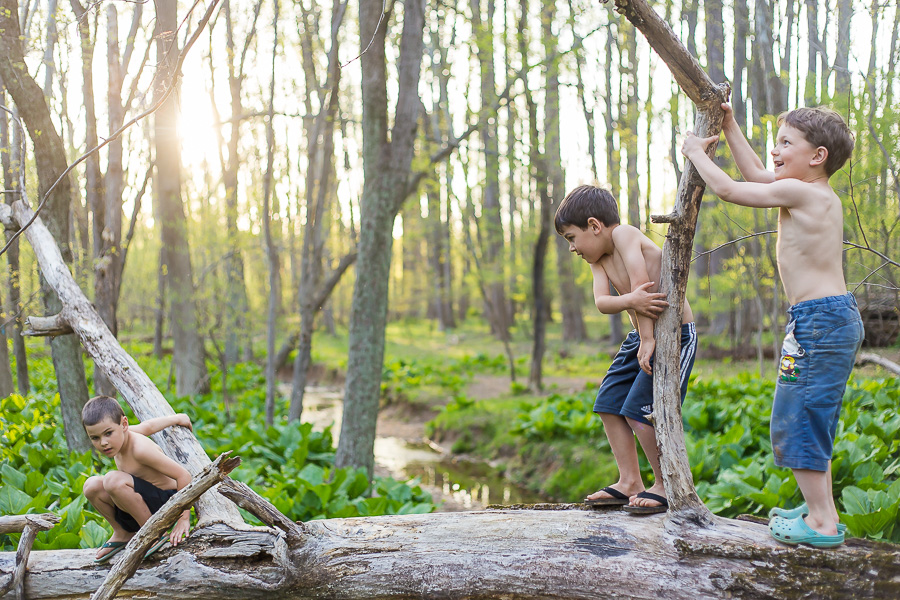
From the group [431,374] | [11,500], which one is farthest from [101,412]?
[431,374]

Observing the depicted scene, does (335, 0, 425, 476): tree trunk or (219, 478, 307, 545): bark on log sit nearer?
(219, 478, 307, 545): bark on log

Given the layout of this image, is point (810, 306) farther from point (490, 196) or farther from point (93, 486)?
point (490, 196)

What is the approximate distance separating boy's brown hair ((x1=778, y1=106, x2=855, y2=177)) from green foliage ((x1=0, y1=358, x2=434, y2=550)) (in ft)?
12.8

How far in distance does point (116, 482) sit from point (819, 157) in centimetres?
348

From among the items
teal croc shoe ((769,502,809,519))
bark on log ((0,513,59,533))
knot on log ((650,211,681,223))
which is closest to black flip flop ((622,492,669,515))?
teal croc shoe ((769,502,809,519))

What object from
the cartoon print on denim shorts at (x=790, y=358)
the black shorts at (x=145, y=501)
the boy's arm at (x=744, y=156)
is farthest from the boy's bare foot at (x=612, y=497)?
the black shorts at (x=145, y=501)

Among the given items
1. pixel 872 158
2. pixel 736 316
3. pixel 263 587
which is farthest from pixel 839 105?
pixel 736 316

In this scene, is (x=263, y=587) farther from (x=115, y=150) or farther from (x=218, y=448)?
(x=115, y=150)

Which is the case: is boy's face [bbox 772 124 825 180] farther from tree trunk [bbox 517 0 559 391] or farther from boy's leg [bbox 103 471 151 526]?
tree trunk [bbox 517 0 559 391]

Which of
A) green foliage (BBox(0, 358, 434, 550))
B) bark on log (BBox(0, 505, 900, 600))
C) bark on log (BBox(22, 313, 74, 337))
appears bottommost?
green foliage (BBox(0, 358, 434, 550))

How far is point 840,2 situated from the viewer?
6.13 meters

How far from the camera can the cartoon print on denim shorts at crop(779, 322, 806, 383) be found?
245 cm

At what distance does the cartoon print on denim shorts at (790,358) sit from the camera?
2.45m

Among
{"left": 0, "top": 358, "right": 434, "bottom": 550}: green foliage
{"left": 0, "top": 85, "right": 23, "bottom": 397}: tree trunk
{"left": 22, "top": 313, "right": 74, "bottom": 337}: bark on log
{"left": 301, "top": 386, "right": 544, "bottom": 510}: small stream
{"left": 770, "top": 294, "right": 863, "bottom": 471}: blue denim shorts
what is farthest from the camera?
{"left": 301, "top": 386, "right": 544, "bottom": 510}: small stream
